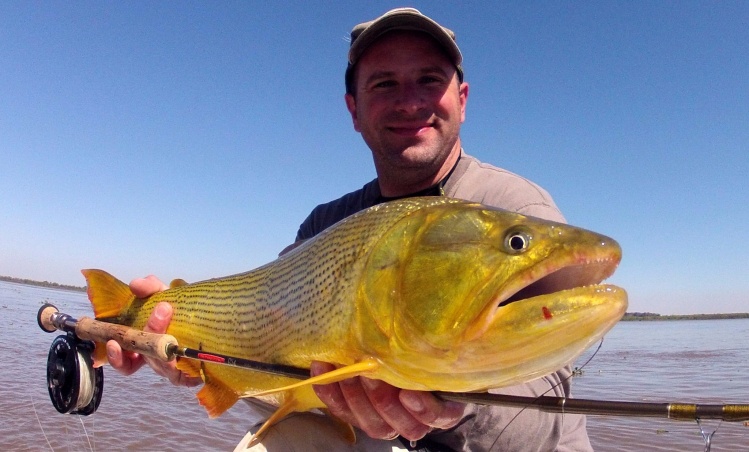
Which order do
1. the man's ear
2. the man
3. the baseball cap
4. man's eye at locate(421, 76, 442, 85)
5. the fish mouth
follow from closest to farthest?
1. the fish mouth
2. the man
3. the baseball cap
4. man's eye at locate(421, 76, 442, 85)
5. the man's ear

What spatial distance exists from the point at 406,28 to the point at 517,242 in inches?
117

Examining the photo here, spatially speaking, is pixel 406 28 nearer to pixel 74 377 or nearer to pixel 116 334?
pixel 116 334

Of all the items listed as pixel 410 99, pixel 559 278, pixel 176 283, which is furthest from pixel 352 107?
pixel 559 278

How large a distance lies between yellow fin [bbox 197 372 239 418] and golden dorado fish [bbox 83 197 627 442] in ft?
2.26

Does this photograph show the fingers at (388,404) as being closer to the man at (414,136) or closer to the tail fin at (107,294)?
the man at (414,136)

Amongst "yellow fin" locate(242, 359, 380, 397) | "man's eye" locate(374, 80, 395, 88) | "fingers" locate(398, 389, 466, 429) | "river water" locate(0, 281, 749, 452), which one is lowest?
"river water" locate(0, 281, 749, 452)

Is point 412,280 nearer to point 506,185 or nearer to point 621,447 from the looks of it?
point 506,185

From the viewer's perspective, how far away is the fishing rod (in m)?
1.57

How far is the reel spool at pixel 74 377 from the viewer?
3678mm

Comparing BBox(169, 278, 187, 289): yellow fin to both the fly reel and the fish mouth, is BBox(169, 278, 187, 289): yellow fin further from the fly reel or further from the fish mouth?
the fish mouth

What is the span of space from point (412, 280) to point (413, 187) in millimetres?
2513

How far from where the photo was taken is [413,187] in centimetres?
433

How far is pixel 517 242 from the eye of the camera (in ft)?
5.77

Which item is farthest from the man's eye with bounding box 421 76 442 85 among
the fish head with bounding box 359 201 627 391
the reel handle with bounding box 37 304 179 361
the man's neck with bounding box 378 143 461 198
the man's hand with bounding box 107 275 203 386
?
the reel handle with bounding box 37 304 179 361
